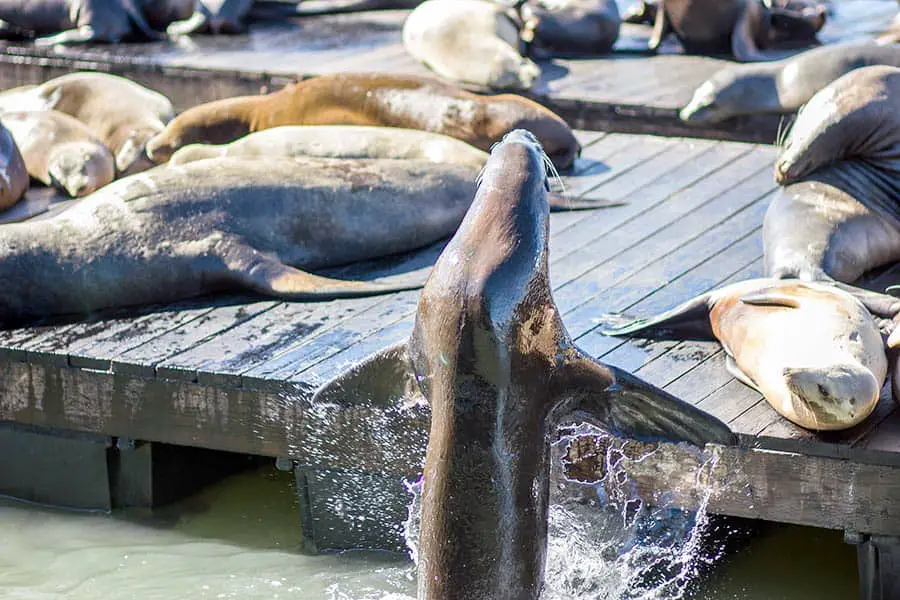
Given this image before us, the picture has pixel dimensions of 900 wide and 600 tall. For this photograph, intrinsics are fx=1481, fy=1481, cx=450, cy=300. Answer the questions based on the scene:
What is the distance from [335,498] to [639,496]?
985 millimetres

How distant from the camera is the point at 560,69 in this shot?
8.53 meters

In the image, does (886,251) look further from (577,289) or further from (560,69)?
(560,69)

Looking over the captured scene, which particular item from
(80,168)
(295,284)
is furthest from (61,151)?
(295,284)

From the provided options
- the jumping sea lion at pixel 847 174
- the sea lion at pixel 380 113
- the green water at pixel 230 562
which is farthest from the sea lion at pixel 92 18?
the jumping sea lion at pixel 847 174

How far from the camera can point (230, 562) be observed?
4.60 meters

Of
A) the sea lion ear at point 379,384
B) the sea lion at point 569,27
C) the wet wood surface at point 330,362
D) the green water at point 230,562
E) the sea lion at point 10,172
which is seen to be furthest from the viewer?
the sea lion at point 569,27

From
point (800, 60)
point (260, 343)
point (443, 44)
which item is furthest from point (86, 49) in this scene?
point (260, 343)

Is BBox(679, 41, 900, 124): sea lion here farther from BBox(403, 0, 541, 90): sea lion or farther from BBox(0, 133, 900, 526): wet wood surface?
BBox(0, 133, 900, 526): wet wood surface

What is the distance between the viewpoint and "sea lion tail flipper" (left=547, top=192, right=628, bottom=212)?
5887 mm

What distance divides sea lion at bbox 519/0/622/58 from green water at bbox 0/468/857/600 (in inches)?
180

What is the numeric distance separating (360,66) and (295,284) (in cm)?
413

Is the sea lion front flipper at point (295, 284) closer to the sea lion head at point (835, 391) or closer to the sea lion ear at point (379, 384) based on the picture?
the sea lion ear at point (379, 384)

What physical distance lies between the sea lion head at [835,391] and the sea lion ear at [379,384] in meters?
1.03

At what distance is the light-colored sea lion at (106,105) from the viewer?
7.05 m
